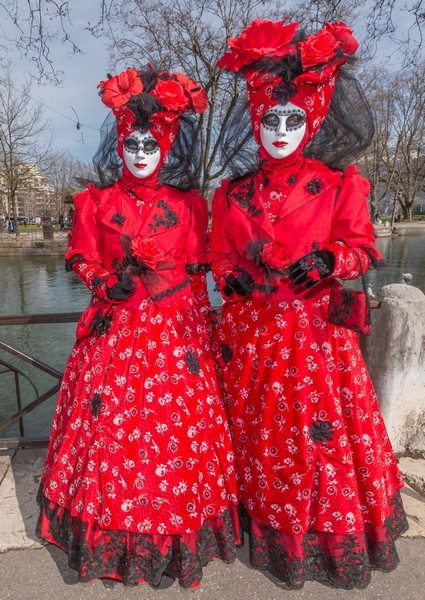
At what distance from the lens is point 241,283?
1.76 meters

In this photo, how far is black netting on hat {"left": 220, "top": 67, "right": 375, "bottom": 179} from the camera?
1.88 metres

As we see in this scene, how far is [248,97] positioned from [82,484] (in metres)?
1.77

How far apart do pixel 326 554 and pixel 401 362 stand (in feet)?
3.98

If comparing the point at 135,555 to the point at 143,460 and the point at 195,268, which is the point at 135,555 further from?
the point at 195,268

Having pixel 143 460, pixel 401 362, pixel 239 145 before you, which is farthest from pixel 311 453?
pixel 239 145

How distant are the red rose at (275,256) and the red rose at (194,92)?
0.79m

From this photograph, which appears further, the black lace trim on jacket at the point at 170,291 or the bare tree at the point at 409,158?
the bare tree at the point at 409,158

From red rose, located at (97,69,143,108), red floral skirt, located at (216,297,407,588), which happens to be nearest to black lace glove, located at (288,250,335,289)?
red floral skirt, located at (216,297,407,588)

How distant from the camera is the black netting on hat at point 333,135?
73.9 inches

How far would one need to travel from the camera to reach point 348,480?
1.68 metres

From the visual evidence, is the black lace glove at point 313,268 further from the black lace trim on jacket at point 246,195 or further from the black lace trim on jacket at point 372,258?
the black lace trim on jacket at point 246,195

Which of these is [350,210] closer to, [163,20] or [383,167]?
[163,20]

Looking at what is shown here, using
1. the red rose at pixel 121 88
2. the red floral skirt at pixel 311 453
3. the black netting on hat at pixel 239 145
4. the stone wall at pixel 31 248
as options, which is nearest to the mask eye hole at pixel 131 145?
the red rose at pixel 121 88

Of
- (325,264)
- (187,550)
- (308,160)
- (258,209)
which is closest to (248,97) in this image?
(308,160)
